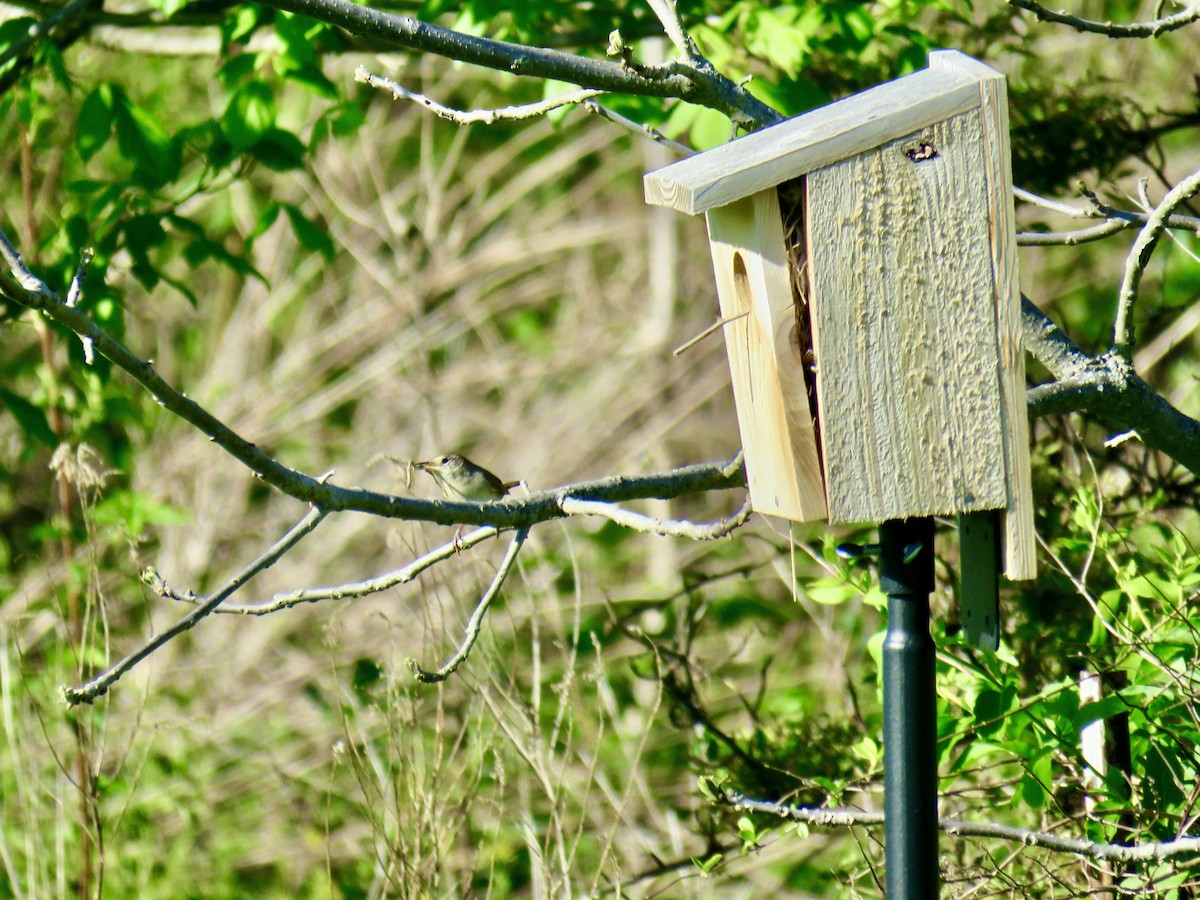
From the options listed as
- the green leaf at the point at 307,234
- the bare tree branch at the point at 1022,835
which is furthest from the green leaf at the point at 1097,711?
the green leaf at the point at 307,234

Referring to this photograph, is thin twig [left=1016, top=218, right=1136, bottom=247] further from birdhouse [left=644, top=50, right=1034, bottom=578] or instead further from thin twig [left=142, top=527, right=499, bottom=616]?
thin twig [left=142, top=527, right=499, bottom=616]

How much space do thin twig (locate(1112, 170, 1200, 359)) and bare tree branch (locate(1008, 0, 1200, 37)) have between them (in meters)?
0.30

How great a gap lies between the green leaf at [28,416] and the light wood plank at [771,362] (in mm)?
Result: 2207

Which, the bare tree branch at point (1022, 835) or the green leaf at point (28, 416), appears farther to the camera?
the green leaf at point (28, 416)

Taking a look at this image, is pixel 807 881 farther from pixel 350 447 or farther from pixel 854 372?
pixel 854 372

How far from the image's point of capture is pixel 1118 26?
2.24m

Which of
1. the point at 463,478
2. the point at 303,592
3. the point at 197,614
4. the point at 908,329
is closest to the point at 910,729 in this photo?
the point at 908,329

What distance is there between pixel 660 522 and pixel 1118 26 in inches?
49.7

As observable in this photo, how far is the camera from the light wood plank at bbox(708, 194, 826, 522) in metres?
1.80

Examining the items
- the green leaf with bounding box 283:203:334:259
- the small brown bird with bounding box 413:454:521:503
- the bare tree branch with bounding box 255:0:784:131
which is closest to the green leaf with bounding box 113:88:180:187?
the green leaf with bounding box 283:203:334:259

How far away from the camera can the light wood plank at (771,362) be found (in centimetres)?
180

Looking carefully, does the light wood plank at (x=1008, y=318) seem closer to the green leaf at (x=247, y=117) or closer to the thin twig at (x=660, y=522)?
the thin twig at (x=660, y=522)

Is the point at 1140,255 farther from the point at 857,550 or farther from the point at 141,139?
the point at 141,139

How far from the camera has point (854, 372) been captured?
5.83 ft
